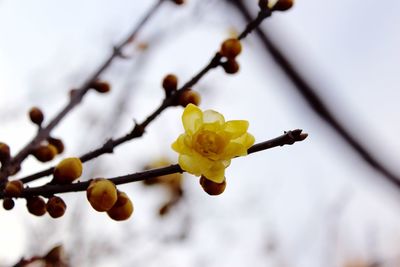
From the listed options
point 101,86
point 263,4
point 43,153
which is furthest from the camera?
point 101,86

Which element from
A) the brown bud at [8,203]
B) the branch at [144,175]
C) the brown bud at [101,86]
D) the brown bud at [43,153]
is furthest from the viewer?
the brown bud at [101,86]

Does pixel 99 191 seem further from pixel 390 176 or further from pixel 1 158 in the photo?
pixel 390 176

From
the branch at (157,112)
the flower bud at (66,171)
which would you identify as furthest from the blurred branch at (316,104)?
the flower bud at (66,171)

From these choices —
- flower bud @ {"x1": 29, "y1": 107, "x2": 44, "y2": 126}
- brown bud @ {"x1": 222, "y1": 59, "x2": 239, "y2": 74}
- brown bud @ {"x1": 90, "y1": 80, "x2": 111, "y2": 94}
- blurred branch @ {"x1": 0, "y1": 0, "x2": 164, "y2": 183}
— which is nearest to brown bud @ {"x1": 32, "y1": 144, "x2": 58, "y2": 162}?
blurred branch @ {"x1": 0, "y1": 0, "x2": 164, "y2": 183}

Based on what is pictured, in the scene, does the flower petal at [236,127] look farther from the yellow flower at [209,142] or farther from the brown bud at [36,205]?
the brown bud at [36,205]

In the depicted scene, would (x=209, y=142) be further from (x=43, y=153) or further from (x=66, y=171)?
(x=43, y=153)

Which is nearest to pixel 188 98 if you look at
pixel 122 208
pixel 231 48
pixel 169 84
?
pixel 169 84
